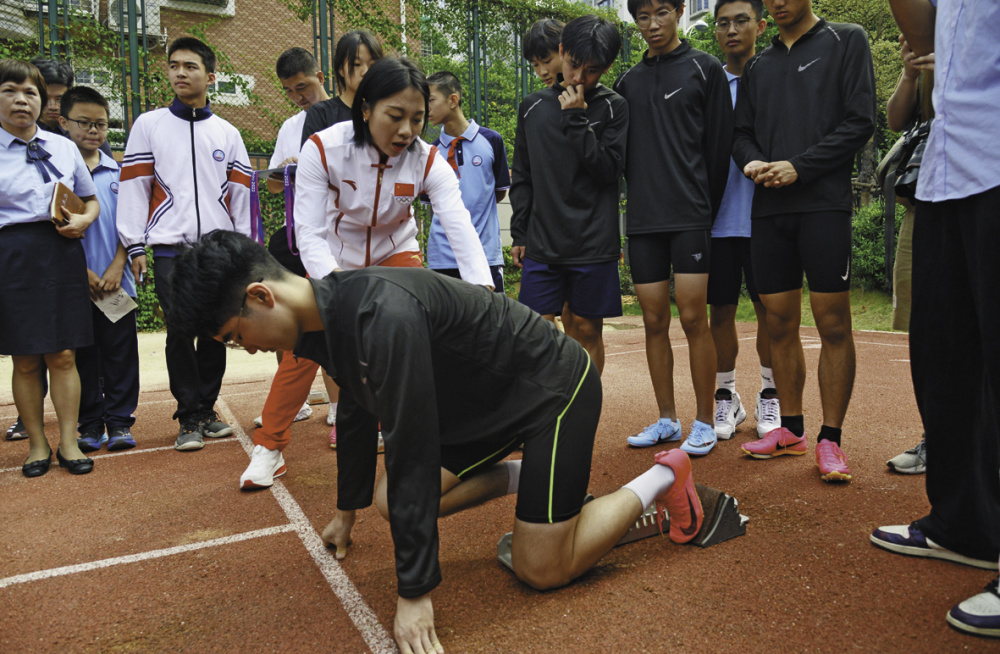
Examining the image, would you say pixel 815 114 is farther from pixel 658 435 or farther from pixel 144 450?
pixel 144 450

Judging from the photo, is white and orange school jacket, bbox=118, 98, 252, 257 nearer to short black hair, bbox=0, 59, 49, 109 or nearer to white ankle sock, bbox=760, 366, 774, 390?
short black hair, bbox=0, 59, 49, 109

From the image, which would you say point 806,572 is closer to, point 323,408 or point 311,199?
point 311,199

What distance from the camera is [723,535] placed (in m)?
2.70

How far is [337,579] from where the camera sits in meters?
2.52

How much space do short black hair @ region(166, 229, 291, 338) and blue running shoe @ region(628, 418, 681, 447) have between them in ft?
8.09

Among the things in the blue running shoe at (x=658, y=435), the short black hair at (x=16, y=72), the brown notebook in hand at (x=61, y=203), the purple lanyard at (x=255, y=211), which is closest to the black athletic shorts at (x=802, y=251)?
the blue running shoe at (x=658, y=435)

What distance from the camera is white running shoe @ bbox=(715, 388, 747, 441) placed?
4039mm

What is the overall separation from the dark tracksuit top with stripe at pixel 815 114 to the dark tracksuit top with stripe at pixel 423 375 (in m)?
1.61

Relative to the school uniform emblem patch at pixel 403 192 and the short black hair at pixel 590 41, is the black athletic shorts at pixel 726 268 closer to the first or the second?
the short black hair at pixel 590 41

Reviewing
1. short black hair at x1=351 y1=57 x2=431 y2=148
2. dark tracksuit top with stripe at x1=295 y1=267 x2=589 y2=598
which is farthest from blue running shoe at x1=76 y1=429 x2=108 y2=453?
short black hair at x1=351 y1=57 x2=431 y2=148

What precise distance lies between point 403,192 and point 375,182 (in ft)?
0.45

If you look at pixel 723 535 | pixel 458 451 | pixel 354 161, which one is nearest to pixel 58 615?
pixel 458 451

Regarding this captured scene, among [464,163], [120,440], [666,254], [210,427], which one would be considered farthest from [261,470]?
[464,163]

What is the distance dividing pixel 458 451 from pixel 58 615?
1380 mm
